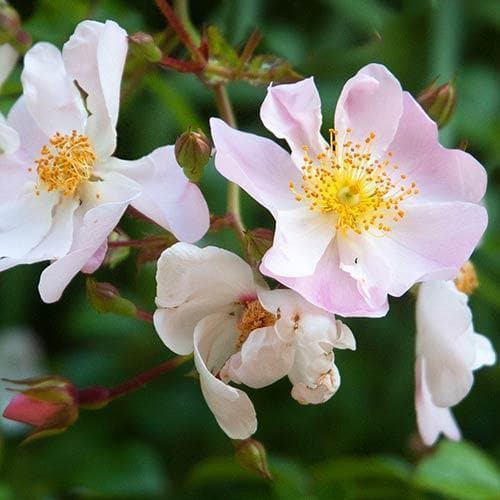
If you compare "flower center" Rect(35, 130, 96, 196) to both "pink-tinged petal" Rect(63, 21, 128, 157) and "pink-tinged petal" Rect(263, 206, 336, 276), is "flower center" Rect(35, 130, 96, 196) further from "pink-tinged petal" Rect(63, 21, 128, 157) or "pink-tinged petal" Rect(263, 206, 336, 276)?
"pink-tinged petal" Rect(263, 206, 336, 276)

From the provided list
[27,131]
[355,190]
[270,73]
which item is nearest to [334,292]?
[355,190]

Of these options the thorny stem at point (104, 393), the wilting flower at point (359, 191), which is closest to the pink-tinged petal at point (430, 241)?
the wilting flower at point (359, 191)

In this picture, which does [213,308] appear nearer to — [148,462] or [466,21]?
[148,462]

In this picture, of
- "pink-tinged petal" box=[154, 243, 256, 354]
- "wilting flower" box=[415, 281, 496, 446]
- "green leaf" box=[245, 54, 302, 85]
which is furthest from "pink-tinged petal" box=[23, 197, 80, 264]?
"wilting flower" box=[415, 281, 496, 446]

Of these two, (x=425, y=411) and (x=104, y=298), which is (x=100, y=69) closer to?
(x=104, y=298)

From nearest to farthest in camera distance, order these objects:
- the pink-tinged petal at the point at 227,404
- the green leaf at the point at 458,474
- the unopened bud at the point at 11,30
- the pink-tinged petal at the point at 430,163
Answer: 1. the pink-tinged petal at the point at 227,404
2. the pink-tinged petal at the point at 430,163
3. the unopened bud at the point at 11,30
4. the green leaf at the point at 458,474

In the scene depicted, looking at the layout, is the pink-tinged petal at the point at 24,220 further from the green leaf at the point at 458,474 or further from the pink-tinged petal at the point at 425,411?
the green leaf at the point at 458,474
